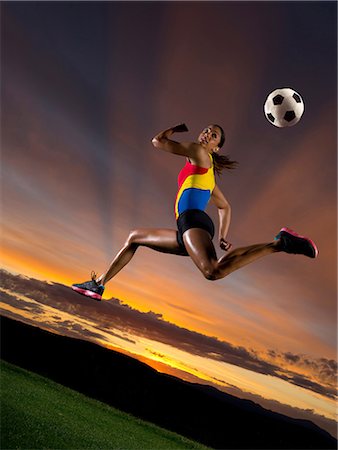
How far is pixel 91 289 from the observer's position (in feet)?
12.1

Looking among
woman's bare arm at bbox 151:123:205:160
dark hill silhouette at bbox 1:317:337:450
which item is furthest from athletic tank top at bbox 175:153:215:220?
dark hill silhouette at bbox 1:317:337:450

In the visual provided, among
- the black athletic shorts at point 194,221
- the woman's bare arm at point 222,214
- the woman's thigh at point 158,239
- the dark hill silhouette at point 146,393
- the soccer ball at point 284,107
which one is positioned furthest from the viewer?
the dark hill silhouette at point 146,393

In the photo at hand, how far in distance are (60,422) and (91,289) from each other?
5848 millimetres

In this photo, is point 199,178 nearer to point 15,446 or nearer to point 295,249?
point 295,249

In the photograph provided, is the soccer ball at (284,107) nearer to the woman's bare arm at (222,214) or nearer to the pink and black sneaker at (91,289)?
the woman's bare arm at (222,214)

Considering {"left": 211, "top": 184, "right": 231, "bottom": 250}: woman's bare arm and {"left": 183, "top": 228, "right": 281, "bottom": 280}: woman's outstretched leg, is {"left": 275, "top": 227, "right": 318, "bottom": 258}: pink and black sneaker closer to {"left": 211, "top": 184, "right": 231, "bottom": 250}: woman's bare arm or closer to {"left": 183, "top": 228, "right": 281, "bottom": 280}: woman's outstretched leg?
{"left": 183, "top": 228, "right": 281, "bottom": 280}: woman's outstretched leg

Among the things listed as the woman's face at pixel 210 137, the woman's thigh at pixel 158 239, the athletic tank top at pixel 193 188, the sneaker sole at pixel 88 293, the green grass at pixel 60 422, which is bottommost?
the green grass at pixel 60 422

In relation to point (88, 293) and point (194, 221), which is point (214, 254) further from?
point (88, 293)

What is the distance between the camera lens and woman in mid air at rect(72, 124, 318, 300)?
10.0 feet

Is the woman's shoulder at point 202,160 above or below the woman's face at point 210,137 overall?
below

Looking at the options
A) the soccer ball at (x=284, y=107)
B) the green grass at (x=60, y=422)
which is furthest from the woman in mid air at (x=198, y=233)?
the green grass at (x=60, y=422)

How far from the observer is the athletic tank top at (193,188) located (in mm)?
3357

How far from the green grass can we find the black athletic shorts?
4.45 m

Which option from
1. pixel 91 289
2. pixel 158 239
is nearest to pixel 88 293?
pixel 91 289
